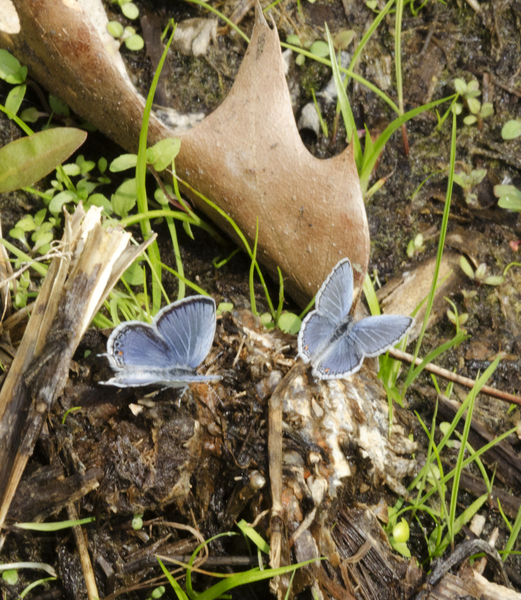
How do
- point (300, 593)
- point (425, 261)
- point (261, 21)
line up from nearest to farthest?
point (300, 593)
point (261, 21)
point (425, 261)

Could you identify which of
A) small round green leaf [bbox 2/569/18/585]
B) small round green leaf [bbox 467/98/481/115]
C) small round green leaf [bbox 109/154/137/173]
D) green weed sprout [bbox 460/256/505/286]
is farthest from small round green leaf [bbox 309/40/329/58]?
small round green leaf [bbox 2/569/18/585]

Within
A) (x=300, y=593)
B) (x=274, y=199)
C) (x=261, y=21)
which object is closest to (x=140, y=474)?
(x=300, y=593)

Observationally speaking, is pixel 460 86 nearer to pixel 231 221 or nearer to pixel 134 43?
pixel 231 221

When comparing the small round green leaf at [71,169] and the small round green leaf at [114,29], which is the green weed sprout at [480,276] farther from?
the small round green leaf at [114,29]

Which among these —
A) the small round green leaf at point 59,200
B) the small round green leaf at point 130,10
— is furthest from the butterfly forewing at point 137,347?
the small round green leaf at point 130,10

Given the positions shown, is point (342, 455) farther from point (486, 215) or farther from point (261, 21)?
point (261, 21)

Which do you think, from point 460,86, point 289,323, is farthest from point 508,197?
point 289,323
